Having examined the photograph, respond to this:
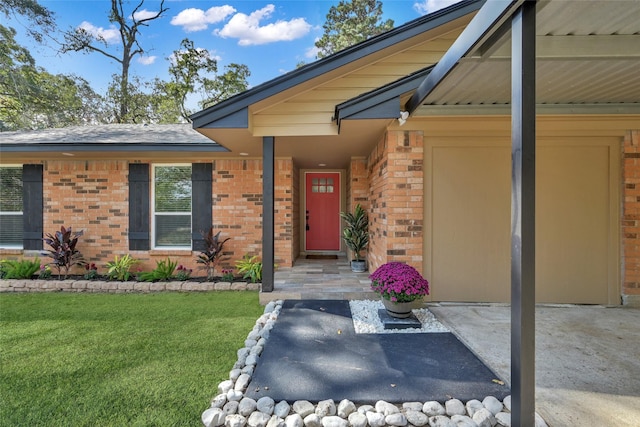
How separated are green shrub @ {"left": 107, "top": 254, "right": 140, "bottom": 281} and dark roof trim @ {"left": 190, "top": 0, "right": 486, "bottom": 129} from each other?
128 inches

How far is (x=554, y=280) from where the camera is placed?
386 cm

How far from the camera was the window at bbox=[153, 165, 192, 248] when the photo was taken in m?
5.72

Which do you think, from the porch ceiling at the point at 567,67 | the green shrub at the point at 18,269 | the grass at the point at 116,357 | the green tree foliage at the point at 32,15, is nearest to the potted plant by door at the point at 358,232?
the grass at the point at 116,357

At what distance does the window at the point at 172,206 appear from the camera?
18.8 feet

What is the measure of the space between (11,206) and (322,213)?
649 cm

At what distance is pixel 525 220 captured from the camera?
160 cm

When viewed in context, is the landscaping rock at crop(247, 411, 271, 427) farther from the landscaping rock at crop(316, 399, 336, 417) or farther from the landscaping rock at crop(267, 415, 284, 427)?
the landscaping rock at crop(316, 399, 336, 417)

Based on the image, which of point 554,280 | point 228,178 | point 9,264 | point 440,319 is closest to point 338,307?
point 440,319

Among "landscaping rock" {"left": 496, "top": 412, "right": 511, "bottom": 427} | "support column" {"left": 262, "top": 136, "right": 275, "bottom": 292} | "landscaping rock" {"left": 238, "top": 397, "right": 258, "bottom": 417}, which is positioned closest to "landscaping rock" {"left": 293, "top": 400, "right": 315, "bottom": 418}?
"landscaping rock" {"left": 238, "top": 397, "right": 258, "bottom": 417}

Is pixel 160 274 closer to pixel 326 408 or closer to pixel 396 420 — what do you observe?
pixel 326 408

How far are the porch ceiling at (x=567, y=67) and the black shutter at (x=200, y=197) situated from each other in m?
4.02

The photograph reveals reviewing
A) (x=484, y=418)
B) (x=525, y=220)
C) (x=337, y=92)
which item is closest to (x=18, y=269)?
(x=337, y=92)

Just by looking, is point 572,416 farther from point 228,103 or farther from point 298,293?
point 228,103

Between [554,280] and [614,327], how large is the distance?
2.80 feet
